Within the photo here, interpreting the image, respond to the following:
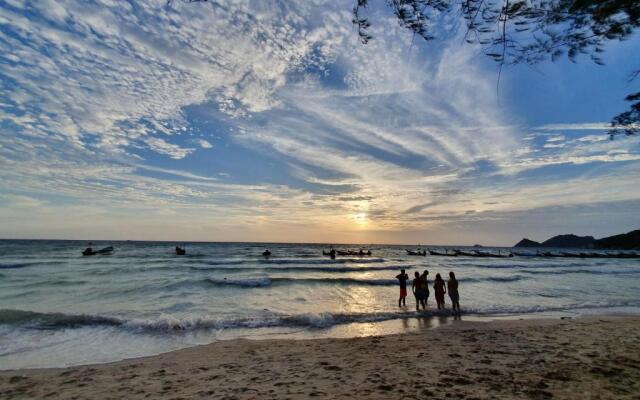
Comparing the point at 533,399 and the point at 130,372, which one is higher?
the point at 533,399

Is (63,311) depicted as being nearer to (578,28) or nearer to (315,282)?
(315,282)

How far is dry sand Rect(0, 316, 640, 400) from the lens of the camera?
6.13m

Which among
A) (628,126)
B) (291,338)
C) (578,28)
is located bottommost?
(291,338)

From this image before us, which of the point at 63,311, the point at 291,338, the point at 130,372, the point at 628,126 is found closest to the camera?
the point at 628,126

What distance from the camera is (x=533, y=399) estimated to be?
5.50 metres

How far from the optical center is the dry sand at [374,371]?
6133 millimetres

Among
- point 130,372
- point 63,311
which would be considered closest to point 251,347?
point 130,372

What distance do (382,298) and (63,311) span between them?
15.9 metres

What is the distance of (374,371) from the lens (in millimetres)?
7328

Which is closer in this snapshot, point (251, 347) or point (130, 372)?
point (130, 372)

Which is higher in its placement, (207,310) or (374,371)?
(374,371)

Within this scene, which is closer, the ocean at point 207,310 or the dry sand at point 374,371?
the dry sand at point 374,371

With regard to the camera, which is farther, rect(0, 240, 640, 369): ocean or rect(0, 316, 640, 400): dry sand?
rect(0, 240, 640, 369): ocean

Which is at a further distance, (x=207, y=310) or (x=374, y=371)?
(x=207, y=310)
